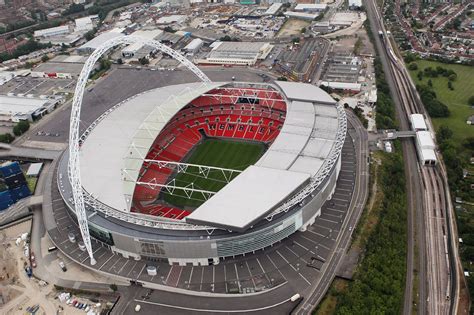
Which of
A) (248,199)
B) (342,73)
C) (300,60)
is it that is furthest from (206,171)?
(300,60)

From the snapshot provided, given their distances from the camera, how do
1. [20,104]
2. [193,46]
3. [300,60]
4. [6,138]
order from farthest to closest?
[193,46]
[300,60]
[20,104]
[6,138]

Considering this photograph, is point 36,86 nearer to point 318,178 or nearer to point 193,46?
point 193,46

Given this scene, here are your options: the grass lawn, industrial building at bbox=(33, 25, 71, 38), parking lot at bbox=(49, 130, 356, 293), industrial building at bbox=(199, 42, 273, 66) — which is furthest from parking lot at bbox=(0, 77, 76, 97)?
the grass lawn

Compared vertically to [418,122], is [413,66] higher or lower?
lower

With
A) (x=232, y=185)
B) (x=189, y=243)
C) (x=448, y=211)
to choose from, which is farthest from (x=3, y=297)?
(x=448, y=211)

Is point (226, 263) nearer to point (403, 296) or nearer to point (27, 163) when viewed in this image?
point (403, 296)

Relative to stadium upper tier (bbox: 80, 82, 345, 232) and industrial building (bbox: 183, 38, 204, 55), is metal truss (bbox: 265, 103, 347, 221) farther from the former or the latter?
industrial building (bbox: 183, 38, 204, 55)
